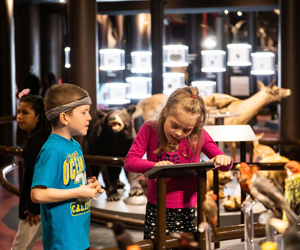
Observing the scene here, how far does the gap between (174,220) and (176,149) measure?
340mm

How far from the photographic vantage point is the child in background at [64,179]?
2.32 metres

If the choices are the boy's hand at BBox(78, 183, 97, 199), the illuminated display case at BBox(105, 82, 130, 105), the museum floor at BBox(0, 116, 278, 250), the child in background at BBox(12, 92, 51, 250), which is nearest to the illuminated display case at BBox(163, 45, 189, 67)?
the illuminated display case at BBox(105, 82, 130, 105)

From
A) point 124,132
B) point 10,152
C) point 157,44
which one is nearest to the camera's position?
point 10,152

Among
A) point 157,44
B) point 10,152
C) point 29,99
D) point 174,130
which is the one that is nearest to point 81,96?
point 174,130

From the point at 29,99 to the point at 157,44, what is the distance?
6458 millimetres

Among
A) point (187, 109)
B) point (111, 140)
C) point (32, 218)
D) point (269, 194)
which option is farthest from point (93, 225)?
point (269, 194)

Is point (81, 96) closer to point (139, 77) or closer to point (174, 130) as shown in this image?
point (174, 130)

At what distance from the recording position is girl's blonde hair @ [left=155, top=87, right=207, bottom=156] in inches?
105

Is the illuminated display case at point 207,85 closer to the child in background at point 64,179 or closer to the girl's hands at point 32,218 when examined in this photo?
the girl's hands at point 32,218

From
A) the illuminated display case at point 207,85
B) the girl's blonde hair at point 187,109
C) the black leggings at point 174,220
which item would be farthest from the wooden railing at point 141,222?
the illuminated display case at point 207,85

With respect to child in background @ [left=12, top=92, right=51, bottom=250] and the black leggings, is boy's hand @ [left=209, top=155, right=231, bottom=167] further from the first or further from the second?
child in background @ [left=12, top=92, right=51, bottom=250]

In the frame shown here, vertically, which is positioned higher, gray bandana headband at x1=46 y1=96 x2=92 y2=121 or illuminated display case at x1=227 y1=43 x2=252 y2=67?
illuminated display case at x1=227 y1=43 x2=252 y2=67

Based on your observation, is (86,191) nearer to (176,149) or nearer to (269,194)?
(176,149)

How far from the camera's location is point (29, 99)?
A: 3.58 m
